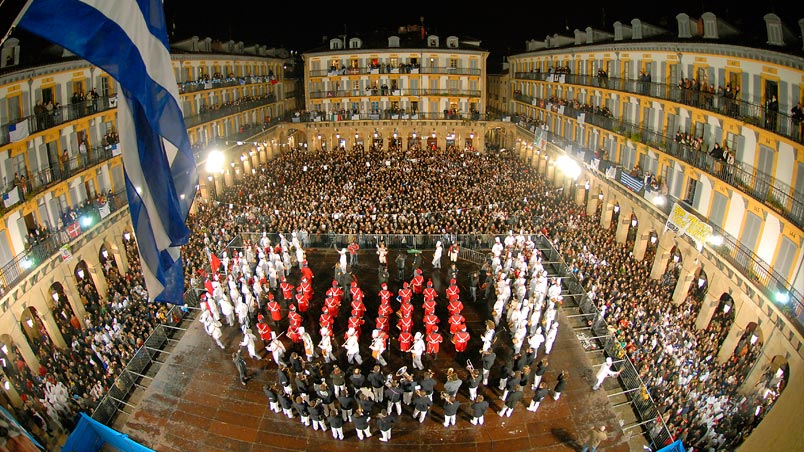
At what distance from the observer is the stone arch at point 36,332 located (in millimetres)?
23266

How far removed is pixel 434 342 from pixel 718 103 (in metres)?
20.0

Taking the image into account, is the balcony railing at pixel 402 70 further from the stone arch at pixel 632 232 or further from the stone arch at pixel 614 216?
the stone arch at pixel 632 232

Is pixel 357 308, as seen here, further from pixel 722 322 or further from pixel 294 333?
pixel 722 322

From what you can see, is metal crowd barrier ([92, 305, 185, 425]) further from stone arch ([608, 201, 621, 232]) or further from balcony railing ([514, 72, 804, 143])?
stone arch ([608, 201, 621, 232])

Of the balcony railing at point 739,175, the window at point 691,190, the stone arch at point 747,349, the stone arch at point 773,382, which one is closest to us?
the stone arch at point 773,382

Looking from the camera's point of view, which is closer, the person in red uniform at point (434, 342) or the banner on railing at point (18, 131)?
the person in red uniform at point (434, 342)

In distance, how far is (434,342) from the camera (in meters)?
19.8

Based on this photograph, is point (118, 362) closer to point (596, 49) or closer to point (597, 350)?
point (597, 350)

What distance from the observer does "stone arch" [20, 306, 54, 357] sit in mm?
23266

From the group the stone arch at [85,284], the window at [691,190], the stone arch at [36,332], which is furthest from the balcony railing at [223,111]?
the window at [691,190]

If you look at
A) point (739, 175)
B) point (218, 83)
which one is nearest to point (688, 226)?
point (739, 175)

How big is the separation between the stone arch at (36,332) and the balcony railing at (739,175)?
3348 centimetres

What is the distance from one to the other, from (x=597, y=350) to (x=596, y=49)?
28.8m

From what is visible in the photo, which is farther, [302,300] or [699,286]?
[699,286]
